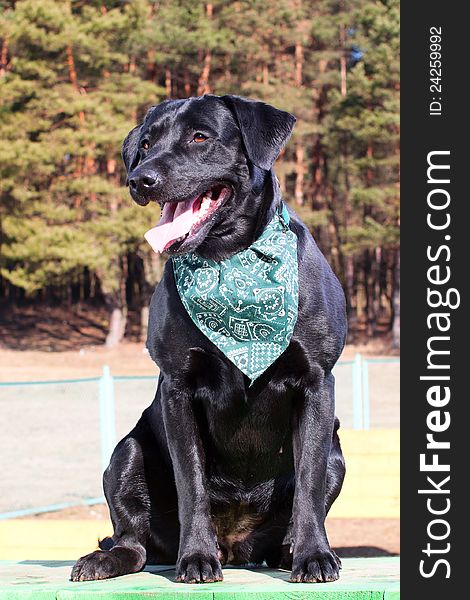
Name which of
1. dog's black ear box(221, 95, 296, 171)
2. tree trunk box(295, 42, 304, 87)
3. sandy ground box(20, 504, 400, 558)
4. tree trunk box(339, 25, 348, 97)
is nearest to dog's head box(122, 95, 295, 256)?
dog's black ear box(221, 95, 296, 171)

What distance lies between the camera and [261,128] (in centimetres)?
264

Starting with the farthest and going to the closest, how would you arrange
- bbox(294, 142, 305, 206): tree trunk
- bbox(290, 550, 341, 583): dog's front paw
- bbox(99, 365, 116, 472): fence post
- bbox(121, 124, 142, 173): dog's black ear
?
bbox(294, 142, 305, 206): tree trunk, bbox(99, 365, 116, 472): fence post, bbox(121, 124, 142, 173): dog's black ear, bbox(290, 550, 341, 583): dog's front paw

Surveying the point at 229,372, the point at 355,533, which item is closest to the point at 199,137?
the point at 229,372

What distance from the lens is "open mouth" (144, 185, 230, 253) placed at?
253 centimetres

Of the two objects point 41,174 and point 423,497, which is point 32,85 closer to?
point 41,174

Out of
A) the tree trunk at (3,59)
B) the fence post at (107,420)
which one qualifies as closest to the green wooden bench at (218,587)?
the fence post at (107,420)

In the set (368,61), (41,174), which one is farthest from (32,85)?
(368,61)

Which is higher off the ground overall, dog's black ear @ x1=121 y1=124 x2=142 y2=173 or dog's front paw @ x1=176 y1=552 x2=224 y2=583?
dog's black ear @ x1=121 y1=124 x2=142 y2=173

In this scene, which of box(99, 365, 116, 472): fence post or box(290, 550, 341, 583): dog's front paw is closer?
box(290, 550, 341, 583): dog's front paw

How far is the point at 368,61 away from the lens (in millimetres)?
29625

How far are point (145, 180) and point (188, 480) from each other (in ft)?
2.57

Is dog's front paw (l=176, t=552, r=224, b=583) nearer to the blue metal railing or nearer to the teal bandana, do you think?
the teal bandana

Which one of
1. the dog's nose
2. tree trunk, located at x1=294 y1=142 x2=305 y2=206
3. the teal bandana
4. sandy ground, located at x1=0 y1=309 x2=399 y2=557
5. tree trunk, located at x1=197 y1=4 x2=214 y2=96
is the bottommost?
sandy ground, located at x1=0 y1=309 x2=399 y2=557

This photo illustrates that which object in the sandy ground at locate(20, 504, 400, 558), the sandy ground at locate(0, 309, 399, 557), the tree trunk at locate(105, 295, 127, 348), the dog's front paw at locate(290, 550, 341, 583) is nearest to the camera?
the dog's front paw at locate(290, 550, 341, 583)
